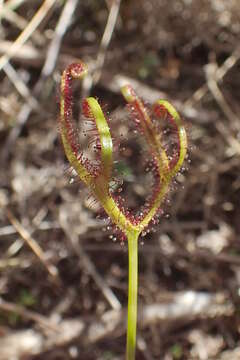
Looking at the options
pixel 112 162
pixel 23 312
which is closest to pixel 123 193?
pixel 23 312

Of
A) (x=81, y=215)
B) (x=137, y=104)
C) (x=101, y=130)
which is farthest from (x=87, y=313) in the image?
(x=101, y=130)

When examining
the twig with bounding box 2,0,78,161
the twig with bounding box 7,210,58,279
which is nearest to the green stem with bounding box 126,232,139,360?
the twig with bounding box 7,210,58,279

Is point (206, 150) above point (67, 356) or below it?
above

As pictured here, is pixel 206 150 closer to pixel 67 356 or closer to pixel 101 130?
pixel 67 356

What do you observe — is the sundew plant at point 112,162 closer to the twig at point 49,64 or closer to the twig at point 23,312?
the twig at point 23,312

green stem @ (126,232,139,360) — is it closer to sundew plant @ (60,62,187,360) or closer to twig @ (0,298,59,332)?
sundew plant @ (60,62,187,360)
